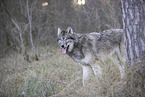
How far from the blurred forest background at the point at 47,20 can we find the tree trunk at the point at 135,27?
→ 3.87 meters

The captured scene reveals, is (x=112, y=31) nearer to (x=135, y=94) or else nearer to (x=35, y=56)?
(x=135, y=94)

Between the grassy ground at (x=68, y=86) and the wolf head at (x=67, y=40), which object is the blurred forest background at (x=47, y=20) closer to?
the wolf head at (x=67, y=40)

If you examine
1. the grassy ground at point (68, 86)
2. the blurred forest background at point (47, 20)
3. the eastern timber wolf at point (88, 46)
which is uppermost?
the blurred forest background at point (47, 20)

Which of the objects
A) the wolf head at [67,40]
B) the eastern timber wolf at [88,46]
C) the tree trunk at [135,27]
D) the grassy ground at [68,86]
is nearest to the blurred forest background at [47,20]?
the eastern timber wolf at [88,46]

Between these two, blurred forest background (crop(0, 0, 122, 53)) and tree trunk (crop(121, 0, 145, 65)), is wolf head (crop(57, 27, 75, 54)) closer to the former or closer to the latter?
tree trunk (crop(121, 0, 145, 65))

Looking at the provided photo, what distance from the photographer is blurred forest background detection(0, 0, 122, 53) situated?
23.0 ft

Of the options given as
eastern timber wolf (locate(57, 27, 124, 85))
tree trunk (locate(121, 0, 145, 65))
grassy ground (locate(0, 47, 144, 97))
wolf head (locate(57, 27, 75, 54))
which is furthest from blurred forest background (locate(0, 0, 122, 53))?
tree trunk (locate(121, 0, 145, 65))

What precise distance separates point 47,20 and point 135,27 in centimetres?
904

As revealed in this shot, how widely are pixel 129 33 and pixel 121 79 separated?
3.05 ft

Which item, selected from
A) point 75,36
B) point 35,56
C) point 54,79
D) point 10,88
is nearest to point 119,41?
point 75,36

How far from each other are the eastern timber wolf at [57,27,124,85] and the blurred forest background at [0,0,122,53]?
2139mm

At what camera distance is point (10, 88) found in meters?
4.00

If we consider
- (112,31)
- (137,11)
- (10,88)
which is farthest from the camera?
(112,31)

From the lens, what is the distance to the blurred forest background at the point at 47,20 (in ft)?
23.0
